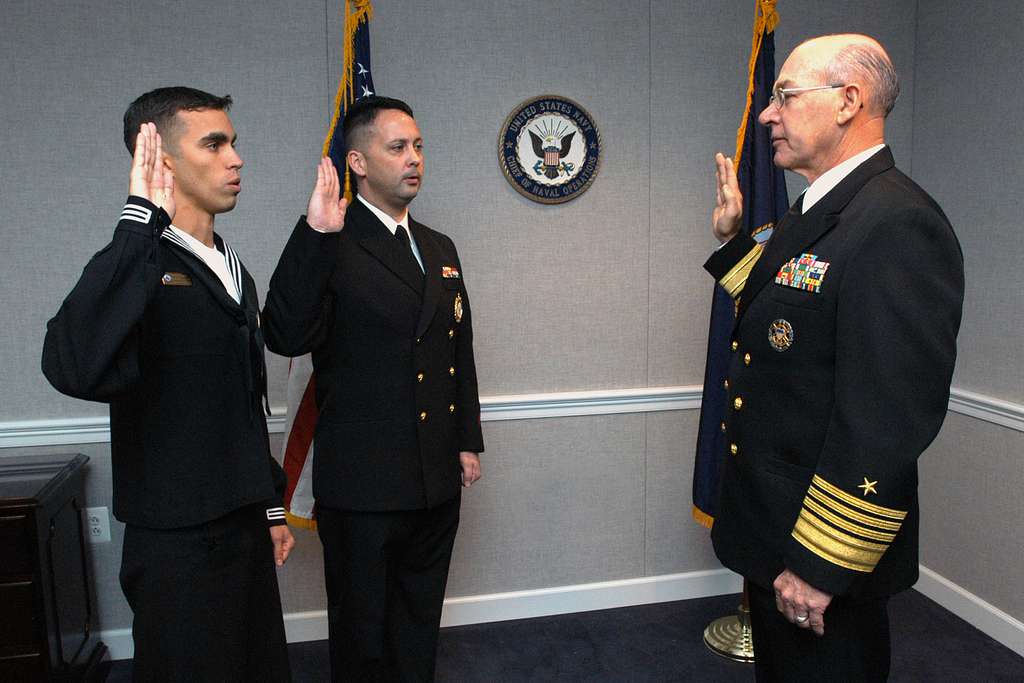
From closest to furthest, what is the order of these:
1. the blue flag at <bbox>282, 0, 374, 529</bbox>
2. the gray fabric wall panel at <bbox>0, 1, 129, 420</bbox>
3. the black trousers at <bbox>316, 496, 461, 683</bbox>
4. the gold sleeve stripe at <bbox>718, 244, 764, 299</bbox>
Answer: the gold sleeve stripe at <bbox>718, 244, 764, 299</bbox> → the black trousers at <bbox>316, 496, 461, 683</bbox> → the blue flag at <bbox>282, 0, 374, 529</bbox> → the gray fabric wall panel at <bbox>0, 1, 129, 420</bbox>

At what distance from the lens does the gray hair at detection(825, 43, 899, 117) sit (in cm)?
143

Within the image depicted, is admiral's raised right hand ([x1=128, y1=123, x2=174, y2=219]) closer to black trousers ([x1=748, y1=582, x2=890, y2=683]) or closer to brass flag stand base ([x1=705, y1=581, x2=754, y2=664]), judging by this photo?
black trousers ([x1=748, y1=582, x2=890, y2=683])

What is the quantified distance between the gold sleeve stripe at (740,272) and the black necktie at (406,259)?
75cm

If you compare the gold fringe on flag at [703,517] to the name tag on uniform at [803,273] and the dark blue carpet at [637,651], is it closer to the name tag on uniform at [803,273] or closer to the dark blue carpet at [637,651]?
the dark blue carpet at [637,651]

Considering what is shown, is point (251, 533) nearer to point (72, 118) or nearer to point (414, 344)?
point (414, 344)

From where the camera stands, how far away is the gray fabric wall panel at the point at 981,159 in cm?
265

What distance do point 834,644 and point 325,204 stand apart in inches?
52.5

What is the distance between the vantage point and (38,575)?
2129 mm

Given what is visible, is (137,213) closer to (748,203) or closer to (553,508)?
(748,203)

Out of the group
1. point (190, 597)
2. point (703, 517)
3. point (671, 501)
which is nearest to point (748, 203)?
point (703, 517)

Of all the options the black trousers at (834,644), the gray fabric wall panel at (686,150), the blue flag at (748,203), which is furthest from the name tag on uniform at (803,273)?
the gray fabric wall panel at (686,150)

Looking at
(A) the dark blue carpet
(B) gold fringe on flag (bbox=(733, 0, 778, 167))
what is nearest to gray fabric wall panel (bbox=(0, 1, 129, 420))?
(A) the dark blue carpet

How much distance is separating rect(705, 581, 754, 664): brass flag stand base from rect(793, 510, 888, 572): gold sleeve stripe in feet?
4.61

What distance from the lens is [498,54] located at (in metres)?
2.73
